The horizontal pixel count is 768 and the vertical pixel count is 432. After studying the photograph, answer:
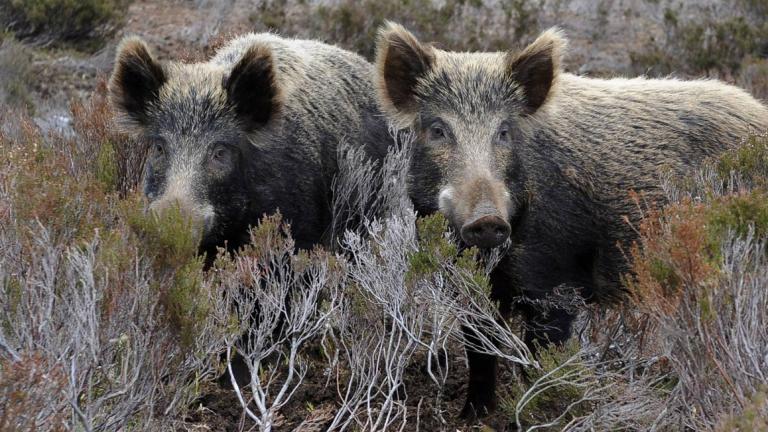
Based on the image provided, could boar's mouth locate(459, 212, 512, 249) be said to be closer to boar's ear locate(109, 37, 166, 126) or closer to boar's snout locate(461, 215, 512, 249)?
boar's snout locate(461, 215, 512, 249)

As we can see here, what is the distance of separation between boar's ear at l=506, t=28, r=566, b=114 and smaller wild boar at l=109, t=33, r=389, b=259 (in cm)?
143

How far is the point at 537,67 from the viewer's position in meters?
5.50

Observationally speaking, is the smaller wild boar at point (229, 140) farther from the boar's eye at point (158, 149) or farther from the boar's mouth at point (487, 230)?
the boar's mouth at point (487, 230)

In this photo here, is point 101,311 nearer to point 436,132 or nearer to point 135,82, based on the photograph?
point 436,132

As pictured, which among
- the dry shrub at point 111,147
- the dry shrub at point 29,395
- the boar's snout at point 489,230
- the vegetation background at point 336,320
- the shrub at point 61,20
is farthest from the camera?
the shrub at point 61,20

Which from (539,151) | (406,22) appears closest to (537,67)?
(539,151)

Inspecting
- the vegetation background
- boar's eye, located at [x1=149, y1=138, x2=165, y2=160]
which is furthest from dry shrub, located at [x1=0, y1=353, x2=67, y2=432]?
boar's eye, located at [x1=149, y1=138, x2=165, y2=160]

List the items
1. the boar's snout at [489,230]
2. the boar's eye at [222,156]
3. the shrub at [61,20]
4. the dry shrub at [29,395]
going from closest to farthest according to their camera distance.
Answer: the dry shrub at [29,395], the boar's snout at [489,230], the boar's eye at [222,156], the shrub at [61,20]

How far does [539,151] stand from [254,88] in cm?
172

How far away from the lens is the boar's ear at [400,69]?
5512 mm

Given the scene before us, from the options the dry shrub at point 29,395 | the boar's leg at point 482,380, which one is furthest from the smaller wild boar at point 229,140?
the dry shrub at point 29,395

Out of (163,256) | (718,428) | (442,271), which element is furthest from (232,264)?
(718,428)

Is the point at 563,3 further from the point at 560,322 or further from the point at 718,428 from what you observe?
the point at 718,428

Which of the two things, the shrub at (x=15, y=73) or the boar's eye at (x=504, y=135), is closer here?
the boar's eye at (x=504, y=135)
